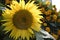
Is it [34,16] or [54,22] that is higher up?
[34,16]

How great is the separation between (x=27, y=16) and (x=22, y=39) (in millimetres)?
80

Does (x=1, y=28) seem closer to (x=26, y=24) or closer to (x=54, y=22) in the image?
(x=26, y=24)

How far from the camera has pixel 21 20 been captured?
1.66ft

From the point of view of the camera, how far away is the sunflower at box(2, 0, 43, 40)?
1.67ft

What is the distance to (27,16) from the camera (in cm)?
51

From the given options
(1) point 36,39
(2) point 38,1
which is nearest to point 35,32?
(1) point 36,39

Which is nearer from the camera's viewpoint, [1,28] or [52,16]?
[1,28]

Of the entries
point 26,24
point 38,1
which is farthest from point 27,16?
point 38,1

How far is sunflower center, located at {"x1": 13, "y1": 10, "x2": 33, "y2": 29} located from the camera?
0.51 metres

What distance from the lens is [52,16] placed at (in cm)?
85

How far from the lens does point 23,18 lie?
1.65 feet

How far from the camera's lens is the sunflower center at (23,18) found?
51 cm

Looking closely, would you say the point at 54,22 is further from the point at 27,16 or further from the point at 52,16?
the point at 27,16

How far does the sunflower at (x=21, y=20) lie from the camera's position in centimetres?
51
